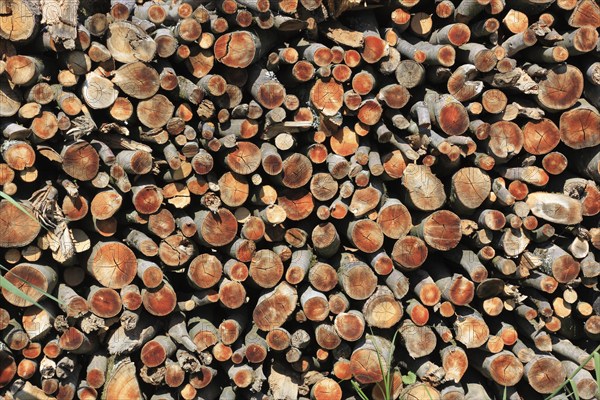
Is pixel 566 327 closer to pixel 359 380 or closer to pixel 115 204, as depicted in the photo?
pixel 359 380

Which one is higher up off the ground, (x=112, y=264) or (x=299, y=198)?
(x=299, y=198)

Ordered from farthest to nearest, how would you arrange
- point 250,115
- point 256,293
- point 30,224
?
point 256,293
point 250,115
point 30,224

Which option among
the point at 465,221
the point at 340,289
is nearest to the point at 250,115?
the point at 340,289

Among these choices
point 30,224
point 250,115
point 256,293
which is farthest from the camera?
point 256,293

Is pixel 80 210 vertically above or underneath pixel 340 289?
above

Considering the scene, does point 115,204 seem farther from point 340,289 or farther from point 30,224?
point 340,289

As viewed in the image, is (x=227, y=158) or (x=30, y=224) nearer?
(x=30, y=224)

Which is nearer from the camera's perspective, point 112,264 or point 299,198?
point 112,264

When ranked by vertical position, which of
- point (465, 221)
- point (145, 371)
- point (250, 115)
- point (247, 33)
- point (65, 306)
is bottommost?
point (145, 371)
